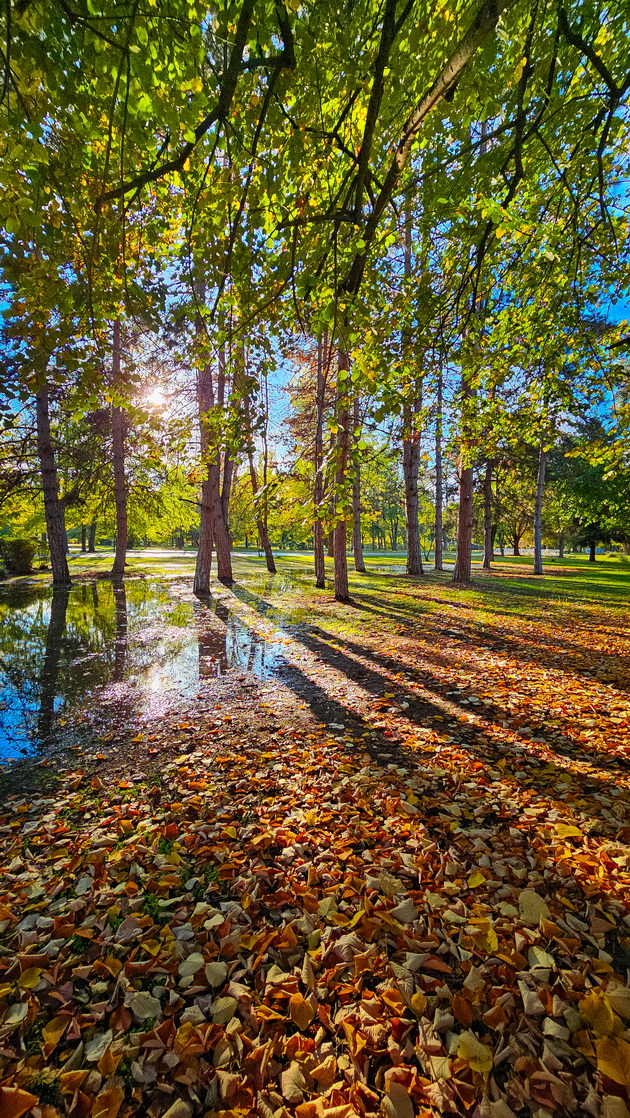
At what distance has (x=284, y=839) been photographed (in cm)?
280

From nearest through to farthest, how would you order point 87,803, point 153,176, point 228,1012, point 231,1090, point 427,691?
point 231,1090 → point 228,1012 → point 153,176 → point 87,803 → point 427,691

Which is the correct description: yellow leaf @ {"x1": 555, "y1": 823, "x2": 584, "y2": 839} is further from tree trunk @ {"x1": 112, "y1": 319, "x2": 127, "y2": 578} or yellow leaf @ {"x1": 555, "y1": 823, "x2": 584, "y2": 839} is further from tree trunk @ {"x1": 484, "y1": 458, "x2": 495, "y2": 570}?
tree trunk @ {"x1": 484, "y1": 458, "x2": 495, "y2": 570}

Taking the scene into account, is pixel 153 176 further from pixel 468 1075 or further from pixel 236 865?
pixel 468 1075

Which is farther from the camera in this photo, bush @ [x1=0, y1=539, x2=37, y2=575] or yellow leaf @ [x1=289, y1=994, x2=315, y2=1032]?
bush @ [x1=0, y1=539, x2=37, y2=575]

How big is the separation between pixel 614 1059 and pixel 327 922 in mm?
1203

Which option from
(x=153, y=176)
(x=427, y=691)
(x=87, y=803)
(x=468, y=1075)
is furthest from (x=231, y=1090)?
(x=153, y=176)

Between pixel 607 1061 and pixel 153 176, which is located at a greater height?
pixel 153 176

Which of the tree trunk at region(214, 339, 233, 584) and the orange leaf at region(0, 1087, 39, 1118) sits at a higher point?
the tree trunk at region(214, 339, 233, 584)

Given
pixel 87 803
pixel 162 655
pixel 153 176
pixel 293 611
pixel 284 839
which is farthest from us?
pixel 293 611

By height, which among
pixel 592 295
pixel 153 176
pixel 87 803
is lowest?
pixel 87 803

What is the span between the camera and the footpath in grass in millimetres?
1519

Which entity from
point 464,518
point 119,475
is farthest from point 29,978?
point 119,475

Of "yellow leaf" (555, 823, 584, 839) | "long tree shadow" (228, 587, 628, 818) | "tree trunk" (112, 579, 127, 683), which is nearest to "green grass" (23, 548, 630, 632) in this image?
"long tree shadow" (228, 587, 628, 818)

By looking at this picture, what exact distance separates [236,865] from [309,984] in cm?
87
